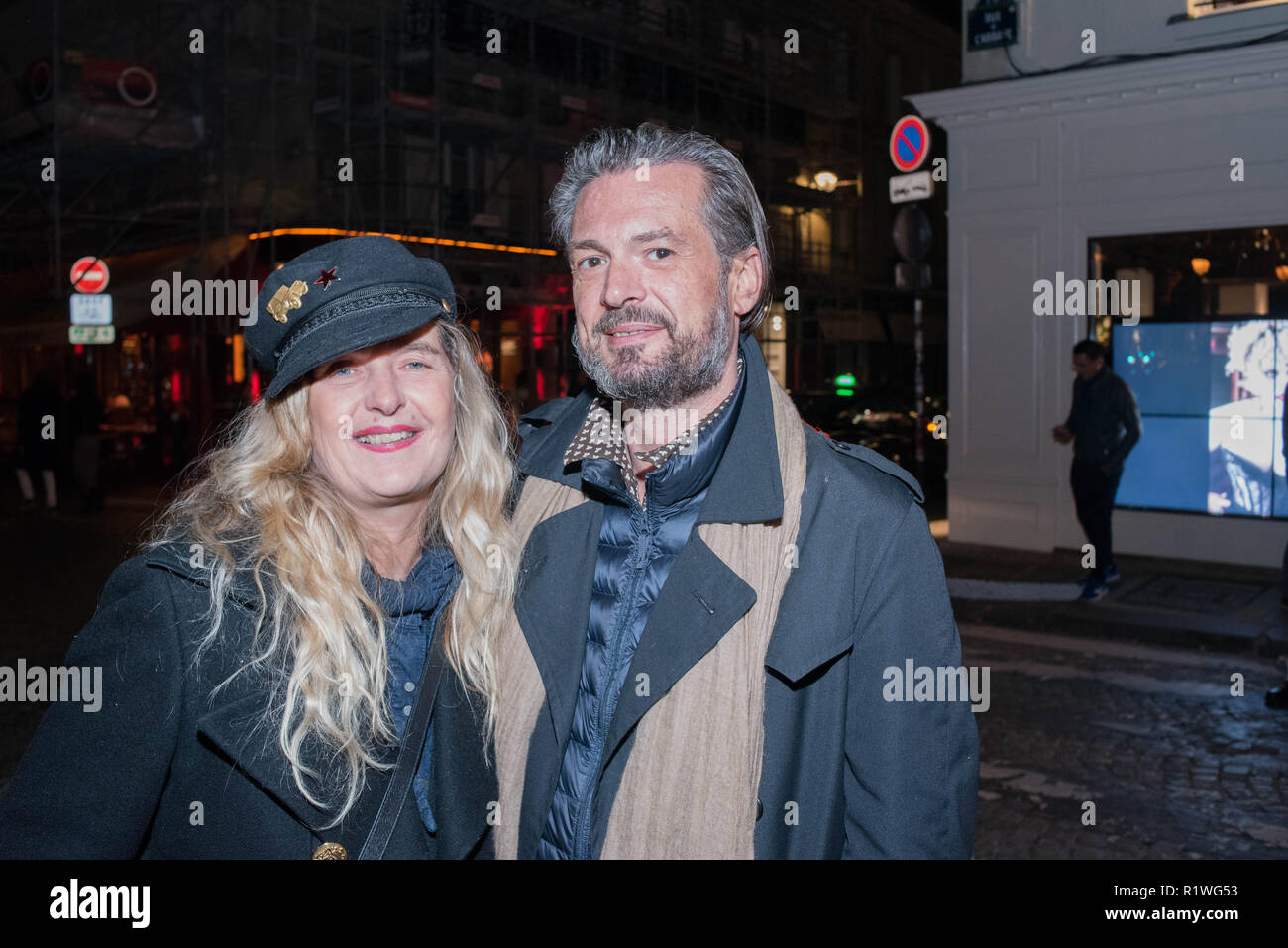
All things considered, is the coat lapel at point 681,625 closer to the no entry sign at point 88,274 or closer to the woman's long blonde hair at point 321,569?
the woman's long blonde hair at point 321,569

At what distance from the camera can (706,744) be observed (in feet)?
6.64

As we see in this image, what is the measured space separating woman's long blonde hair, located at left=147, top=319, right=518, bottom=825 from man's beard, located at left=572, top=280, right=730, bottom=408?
1.11ft

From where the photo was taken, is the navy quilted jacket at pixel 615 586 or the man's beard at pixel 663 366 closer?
the navy quilted jacket at pixel 615 586

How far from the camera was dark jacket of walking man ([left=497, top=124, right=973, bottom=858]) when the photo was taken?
6.63ft

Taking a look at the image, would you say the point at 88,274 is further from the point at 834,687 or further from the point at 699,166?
the point at 834,687

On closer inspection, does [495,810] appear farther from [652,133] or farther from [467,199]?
[467,199]

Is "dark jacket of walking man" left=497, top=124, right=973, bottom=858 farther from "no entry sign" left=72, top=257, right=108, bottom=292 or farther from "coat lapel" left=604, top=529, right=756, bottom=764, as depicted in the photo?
"no entry sign" left=72, top=257, right=108, bottom=292

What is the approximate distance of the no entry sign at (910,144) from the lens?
10422mm

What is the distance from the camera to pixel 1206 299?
10.6m

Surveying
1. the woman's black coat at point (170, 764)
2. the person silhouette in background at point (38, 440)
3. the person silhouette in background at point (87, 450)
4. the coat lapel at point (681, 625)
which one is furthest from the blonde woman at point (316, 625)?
the person silhouette in background at point (38, 440)

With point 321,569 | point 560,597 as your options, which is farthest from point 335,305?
point 560,597

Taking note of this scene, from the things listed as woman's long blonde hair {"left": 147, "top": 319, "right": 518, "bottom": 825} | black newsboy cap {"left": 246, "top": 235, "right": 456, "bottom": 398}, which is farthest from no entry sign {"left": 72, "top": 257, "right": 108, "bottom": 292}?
black newsboy cap {"left": 246, "top": 235, "right": 456, "bottom": 398}

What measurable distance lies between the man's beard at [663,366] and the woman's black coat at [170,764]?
0.84 m

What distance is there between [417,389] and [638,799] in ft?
3.02
